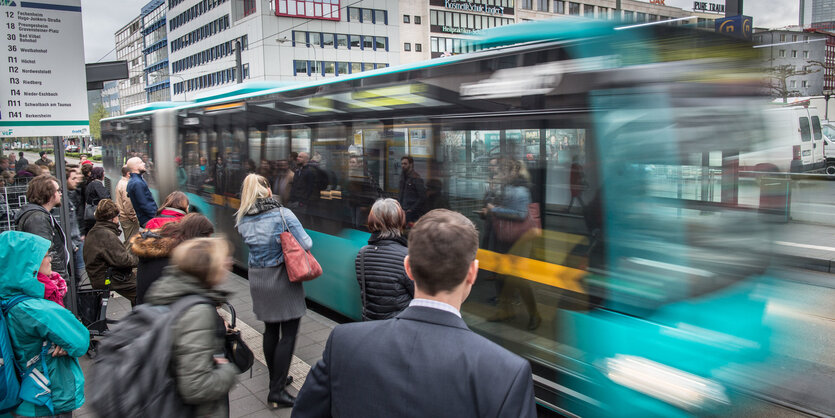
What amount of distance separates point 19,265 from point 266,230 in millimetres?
1773

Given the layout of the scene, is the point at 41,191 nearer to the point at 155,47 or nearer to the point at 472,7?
the point at 472,7

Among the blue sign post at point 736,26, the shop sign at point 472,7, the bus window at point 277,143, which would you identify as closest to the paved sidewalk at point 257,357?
the bus window at point 277,143

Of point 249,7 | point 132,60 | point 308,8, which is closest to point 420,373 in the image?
point 308,8

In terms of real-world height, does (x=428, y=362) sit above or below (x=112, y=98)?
below

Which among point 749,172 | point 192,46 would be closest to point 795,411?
point 749,172

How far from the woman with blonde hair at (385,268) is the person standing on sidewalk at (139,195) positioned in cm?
536

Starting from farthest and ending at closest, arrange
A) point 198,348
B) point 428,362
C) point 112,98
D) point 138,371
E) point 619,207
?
1. point 112,98
2. point 619,207
3. point 198,348
4. point 138,371
5. point 428,362

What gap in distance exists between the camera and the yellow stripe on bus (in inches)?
164

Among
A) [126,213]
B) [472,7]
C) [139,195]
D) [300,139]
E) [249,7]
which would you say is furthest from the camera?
[472,7]

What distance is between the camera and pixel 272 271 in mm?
4785

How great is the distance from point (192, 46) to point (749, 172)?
255 ft

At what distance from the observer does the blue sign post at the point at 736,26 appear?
14.6ft

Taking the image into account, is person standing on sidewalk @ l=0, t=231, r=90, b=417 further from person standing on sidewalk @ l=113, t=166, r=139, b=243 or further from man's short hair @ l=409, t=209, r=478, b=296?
person standing on sidewalk @ l=113, t=166, r=139, b=243

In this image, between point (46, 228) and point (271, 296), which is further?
point (46, 228)
